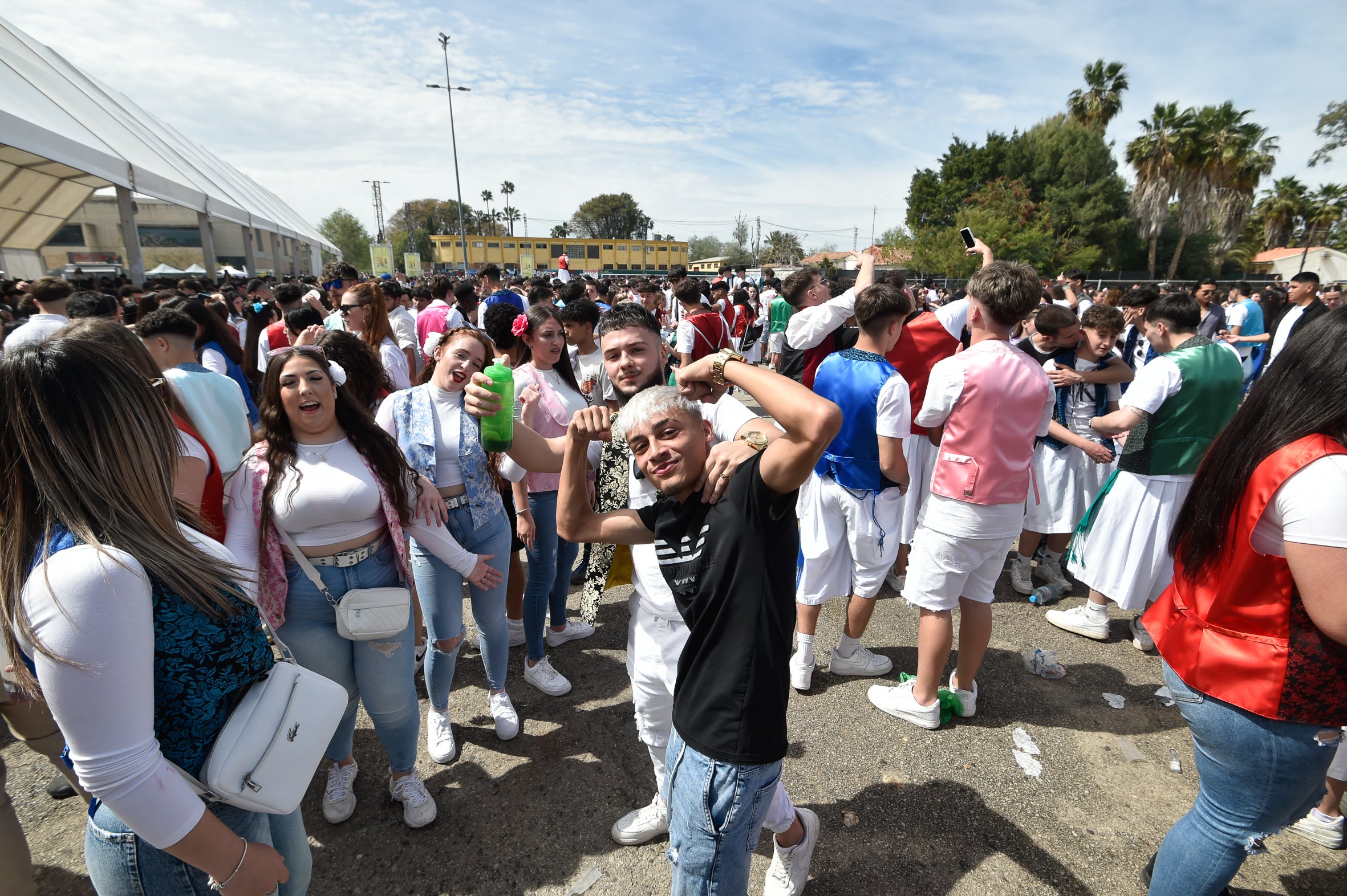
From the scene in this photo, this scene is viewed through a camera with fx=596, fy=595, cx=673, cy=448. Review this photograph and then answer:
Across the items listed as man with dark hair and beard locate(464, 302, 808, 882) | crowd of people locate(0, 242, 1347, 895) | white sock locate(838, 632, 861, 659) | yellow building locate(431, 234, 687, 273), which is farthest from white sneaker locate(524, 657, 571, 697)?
yellow building locate(431, 234, 687, 273)

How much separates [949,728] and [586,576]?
7.10ft

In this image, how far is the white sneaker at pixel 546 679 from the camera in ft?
11.4

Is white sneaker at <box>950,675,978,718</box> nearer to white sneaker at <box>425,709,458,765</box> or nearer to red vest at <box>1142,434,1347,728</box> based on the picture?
red vest at <box>1142,434,1347,728</box>

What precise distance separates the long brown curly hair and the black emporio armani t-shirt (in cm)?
144

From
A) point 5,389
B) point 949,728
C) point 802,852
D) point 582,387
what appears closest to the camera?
point 5,389

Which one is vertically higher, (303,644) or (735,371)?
(735,371)

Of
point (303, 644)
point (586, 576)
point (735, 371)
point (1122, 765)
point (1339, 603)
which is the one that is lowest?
point (1122, 765)

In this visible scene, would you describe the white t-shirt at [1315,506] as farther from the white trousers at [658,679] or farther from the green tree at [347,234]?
the green tree at [347,234]

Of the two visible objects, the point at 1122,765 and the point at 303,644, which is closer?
the point at 303,644

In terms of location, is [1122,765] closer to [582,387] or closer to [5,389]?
[582,387]

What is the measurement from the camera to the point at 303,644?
232cm

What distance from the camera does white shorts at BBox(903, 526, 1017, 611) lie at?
2.97 m

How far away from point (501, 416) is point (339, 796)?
1.93 metres

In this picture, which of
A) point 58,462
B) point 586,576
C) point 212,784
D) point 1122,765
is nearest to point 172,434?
point 58,462
